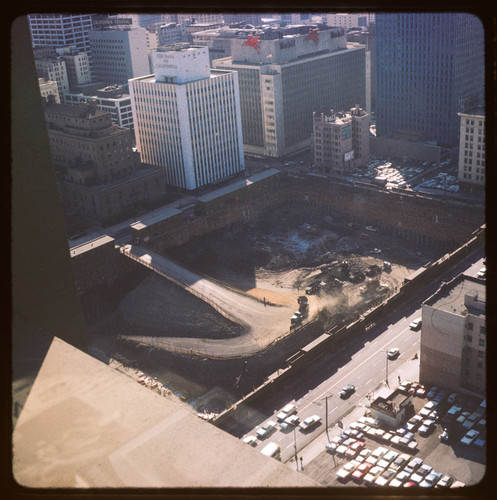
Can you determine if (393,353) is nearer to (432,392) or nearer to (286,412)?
(432,392)

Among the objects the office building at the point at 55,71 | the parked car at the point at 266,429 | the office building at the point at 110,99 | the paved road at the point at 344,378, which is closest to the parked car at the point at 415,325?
the paved road at the point at 344,378

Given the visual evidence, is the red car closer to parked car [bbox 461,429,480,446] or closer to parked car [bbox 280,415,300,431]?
parked car [bbox 461,429,480,446]

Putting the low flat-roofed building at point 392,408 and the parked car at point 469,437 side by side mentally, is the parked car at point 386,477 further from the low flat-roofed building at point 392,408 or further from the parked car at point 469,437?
the parked car at point 469,437

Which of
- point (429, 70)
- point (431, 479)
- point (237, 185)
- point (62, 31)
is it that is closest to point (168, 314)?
point (237, 185)
